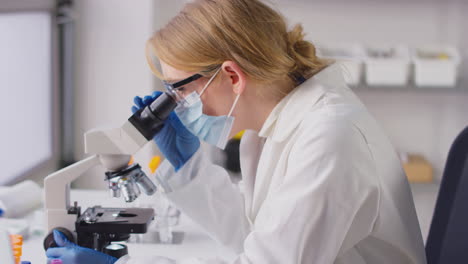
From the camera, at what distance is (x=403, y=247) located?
124 cm

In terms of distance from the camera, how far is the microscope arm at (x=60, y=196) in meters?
1.40

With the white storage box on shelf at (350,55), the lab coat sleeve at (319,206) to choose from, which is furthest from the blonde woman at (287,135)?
the white storage box on shelf at (350,55)

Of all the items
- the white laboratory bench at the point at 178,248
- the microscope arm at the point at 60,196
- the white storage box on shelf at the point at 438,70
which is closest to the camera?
the microscope arm at the point at 60,196

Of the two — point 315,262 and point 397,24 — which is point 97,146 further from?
point 397,24

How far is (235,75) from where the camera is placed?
4.43 feet

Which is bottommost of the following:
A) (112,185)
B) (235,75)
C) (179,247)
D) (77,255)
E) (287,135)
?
(179,247)

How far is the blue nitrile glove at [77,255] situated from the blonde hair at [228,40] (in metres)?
0.45

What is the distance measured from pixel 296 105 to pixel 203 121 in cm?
24

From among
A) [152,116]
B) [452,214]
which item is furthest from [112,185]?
[452,214]

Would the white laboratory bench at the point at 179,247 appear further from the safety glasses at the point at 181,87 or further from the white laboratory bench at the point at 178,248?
the safety glasses at the point at 181,87

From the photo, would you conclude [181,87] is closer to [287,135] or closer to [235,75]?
[235,75]

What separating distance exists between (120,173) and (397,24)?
1.99 m

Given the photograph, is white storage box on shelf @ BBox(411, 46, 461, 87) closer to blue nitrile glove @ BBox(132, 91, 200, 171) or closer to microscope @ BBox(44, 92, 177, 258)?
blue nitrile glove @ BBox(132, 91, 200, 171)

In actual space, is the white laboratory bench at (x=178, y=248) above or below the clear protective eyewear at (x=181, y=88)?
below
